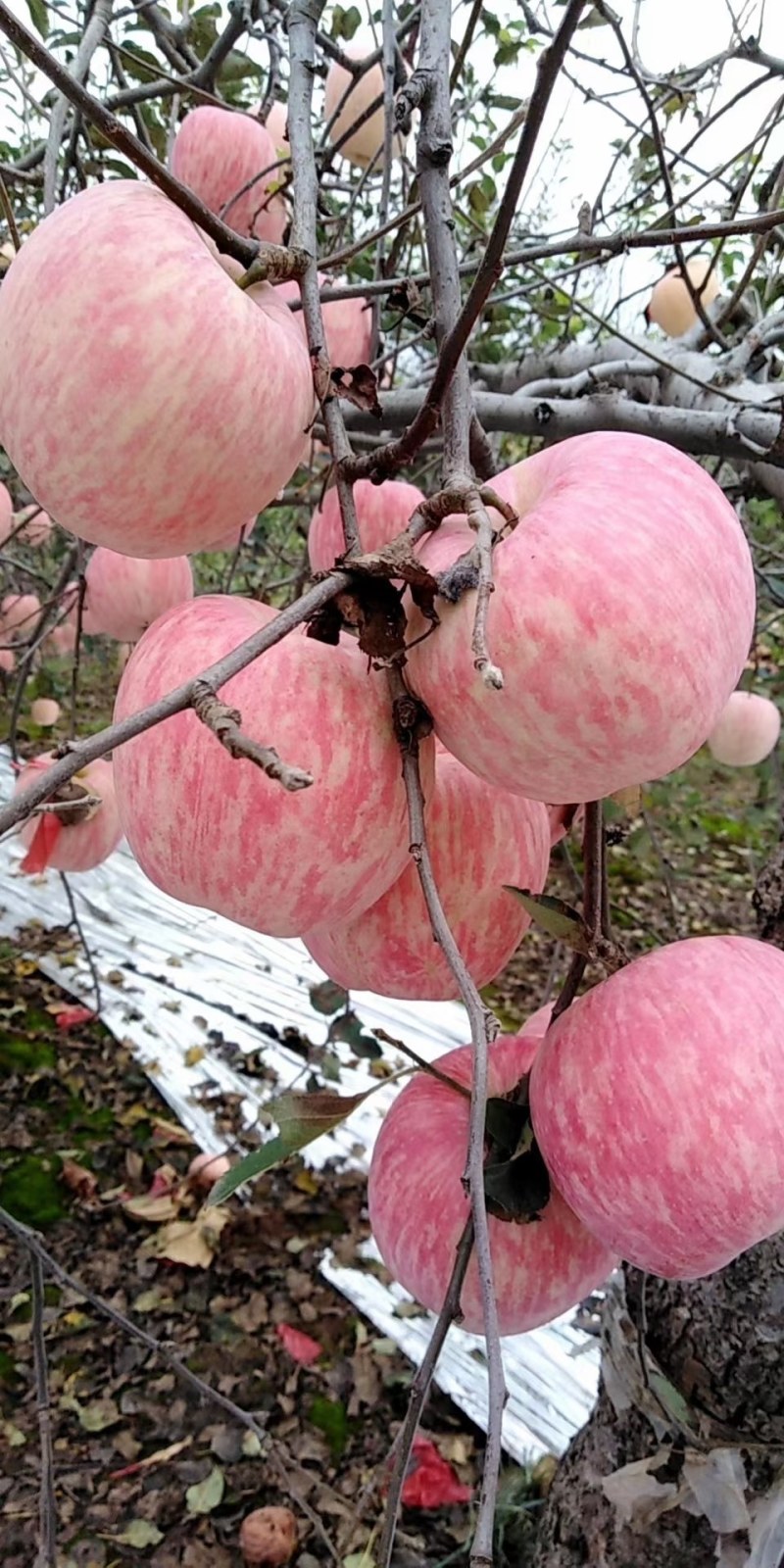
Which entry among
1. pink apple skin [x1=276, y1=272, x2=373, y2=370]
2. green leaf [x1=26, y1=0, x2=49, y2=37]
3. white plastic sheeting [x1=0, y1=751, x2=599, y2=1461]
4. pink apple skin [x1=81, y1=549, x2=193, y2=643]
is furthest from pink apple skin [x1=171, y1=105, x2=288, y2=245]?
white plastic sheeting [x1=0, y1=751, x2=599, y2=1461]

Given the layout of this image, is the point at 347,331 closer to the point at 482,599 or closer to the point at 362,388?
the point at 362,388

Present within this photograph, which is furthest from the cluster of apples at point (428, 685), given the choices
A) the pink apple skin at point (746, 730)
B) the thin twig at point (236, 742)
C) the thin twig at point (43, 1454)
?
the pink apple skin at point (746, 730)

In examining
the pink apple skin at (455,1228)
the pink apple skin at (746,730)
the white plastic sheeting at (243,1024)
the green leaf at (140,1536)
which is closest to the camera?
the pink apple skin at (455,1228)

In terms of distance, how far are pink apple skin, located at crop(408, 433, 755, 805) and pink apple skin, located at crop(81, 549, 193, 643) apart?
840mm

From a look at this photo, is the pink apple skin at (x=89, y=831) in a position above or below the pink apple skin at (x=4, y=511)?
below

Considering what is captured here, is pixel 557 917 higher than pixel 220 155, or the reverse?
pixel 220 155

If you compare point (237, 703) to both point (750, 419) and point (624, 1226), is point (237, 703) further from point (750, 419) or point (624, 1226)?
point (750, 419)

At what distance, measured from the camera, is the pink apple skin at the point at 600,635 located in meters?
0.41

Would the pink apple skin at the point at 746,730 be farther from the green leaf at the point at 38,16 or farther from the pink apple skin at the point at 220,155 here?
the green leaf at the point at 38,16

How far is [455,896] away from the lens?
1.86 ft

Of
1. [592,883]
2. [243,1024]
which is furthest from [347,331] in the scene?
[243,1024]

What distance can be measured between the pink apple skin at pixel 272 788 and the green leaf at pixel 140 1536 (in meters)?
1.40

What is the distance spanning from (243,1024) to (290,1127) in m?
2.02

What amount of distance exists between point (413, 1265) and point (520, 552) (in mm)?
473
